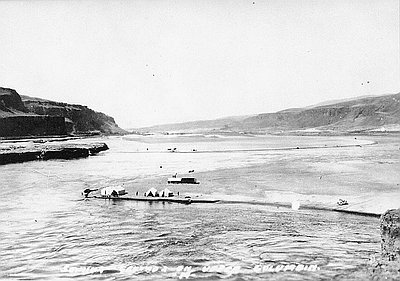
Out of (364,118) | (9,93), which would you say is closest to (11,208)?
(9,93)

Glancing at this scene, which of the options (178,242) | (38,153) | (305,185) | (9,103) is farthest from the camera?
(9,103)

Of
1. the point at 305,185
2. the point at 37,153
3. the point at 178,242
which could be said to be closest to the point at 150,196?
the point at 178,242

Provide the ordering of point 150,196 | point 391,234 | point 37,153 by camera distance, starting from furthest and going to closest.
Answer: point 37,153 < point 150,196 < point 391,234

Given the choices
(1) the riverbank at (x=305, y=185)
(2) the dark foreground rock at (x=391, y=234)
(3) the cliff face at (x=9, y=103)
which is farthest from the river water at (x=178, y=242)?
(3) the cliff face at (x=9, y=103)

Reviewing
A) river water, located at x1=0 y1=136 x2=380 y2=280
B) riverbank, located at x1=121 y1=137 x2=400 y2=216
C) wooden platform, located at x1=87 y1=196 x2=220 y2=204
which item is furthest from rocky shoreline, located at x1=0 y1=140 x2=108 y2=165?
wooden platform, located at x1=87 y1=196 x2=220 y2=204

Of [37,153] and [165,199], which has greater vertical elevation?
[37,153]

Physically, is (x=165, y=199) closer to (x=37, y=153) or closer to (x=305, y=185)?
(x=305, y=185)

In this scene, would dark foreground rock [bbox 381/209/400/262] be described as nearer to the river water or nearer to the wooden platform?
the river water

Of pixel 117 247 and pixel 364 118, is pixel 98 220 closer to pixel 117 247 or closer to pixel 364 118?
pixel 117 247

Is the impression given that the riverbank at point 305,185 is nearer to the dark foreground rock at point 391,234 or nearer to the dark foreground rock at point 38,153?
the dark foreground rock at point 391,234
